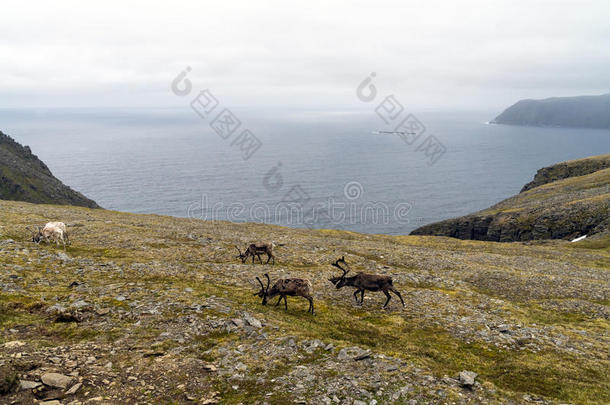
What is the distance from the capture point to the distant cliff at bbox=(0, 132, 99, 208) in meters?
121

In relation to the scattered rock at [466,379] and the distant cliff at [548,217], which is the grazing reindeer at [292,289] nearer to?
the scattered rock at [466,379]

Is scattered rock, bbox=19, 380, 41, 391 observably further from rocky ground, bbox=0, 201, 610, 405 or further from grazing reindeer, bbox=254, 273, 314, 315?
grazing reindeer, bbox=254, 273, 314, 315

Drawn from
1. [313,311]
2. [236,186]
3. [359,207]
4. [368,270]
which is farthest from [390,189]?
[313,311]

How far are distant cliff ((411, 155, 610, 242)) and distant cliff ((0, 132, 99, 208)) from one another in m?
123

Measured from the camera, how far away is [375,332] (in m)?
17.6

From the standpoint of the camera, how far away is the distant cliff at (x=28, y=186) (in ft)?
398

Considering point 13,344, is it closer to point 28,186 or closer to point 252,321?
point 252,321

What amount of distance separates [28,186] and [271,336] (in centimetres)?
14850

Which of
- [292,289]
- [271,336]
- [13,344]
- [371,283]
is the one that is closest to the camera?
[13,344]

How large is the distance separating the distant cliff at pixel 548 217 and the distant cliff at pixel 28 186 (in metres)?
123

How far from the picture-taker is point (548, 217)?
7600 centimetres

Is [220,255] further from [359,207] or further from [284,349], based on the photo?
[359,207]

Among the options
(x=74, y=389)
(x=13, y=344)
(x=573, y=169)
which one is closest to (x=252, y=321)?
(x=74, y=389)

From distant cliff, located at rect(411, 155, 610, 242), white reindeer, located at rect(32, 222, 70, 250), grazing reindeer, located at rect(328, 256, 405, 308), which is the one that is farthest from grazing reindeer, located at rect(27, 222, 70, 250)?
distant cliff, located at rect(411, 155, 610, 242)
